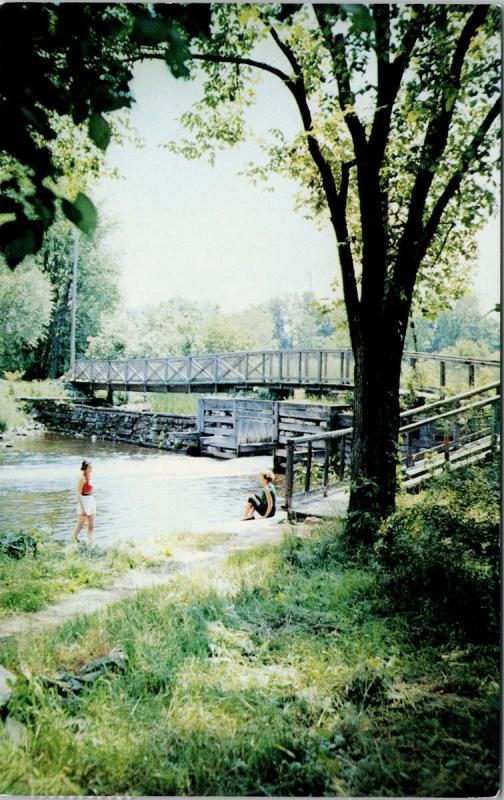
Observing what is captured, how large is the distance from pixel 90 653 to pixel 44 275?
2057mm

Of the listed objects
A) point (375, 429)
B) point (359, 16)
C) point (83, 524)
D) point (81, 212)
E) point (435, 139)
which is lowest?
point (83, 524)

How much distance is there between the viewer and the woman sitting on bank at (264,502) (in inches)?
189

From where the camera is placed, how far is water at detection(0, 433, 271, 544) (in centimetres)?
356

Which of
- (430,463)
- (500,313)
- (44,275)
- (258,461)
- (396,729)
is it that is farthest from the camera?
(258,461)

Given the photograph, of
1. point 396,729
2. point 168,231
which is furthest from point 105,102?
point 396,729

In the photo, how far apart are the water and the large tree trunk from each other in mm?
1277

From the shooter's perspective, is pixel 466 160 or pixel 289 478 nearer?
pixel 466 160

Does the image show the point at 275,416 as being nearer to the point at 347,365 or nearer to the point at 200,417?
the point at 200,417

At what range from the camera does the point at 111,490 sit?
3.84 meters

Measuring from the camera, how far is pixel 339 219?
11.9 feet

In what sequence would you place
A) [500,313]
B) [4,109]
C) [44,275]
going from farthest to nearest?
[44,275]
[500,313]
[4,109]

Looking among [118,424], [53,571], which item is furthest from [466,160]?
[118,424]

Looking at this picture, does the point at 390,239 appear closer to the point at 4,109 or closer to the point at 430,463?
the point at 430,463

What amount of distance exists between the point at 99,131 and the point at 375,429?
2483mm
